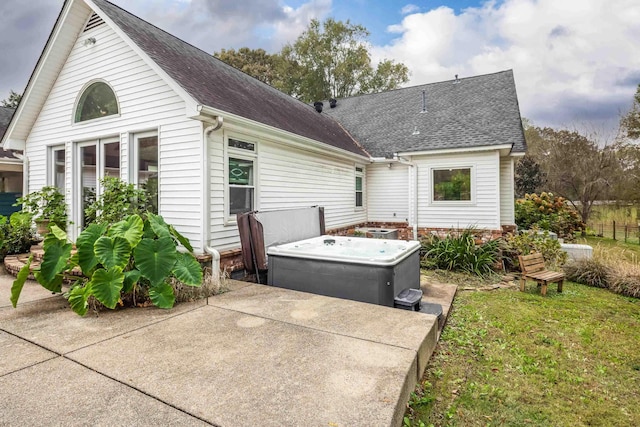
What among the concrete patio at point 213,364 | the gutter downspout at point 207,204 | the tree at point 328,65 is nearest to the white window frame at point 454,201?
the concrete patio at point 213,364

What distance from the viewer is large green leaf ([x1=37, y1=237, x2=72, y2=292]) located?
3805 millimetres

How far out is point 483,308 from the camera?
208 inches

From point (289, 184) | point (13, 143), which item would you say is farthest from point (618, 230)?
point (13, 143)

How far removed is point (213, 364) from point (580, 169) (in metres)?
18.4

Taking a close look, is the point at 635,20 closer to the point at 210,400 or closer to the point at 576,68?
the point at 576,68

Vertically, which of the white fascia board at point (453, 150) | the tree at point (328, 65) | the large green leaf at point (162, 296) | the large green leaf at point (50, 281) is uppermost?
the tree at point (328, 65)

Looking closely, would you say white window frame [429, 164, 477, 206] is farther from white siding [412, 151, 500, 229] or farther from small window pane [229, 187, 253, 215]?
small window pane [229, 187, 253, 215]

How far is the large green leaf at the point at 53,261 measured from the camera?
12.5 ft

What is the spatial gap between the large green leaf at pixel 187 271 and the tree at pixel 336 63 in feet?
73.1

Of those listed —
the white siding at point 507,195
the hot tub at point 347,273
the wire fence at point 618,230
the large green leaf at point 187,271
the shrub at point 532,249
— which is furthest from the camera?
Answer: the wire fence at point 618,230

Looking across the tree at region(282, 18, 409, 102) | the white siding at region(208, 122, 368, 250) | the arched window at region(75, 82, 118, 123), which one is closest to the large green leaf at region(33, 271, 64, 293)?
the white siding at region(208, 122, 368, 250)

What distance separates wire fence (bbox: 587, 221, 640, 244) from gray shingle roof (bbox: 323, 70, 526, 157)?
23.8 ft

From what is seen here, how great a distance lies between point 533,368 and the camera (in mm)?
3326

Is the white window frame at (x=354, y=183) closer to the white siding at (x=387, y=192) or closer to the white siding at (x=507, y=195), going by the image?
the white siding at (x=387, y=192)
